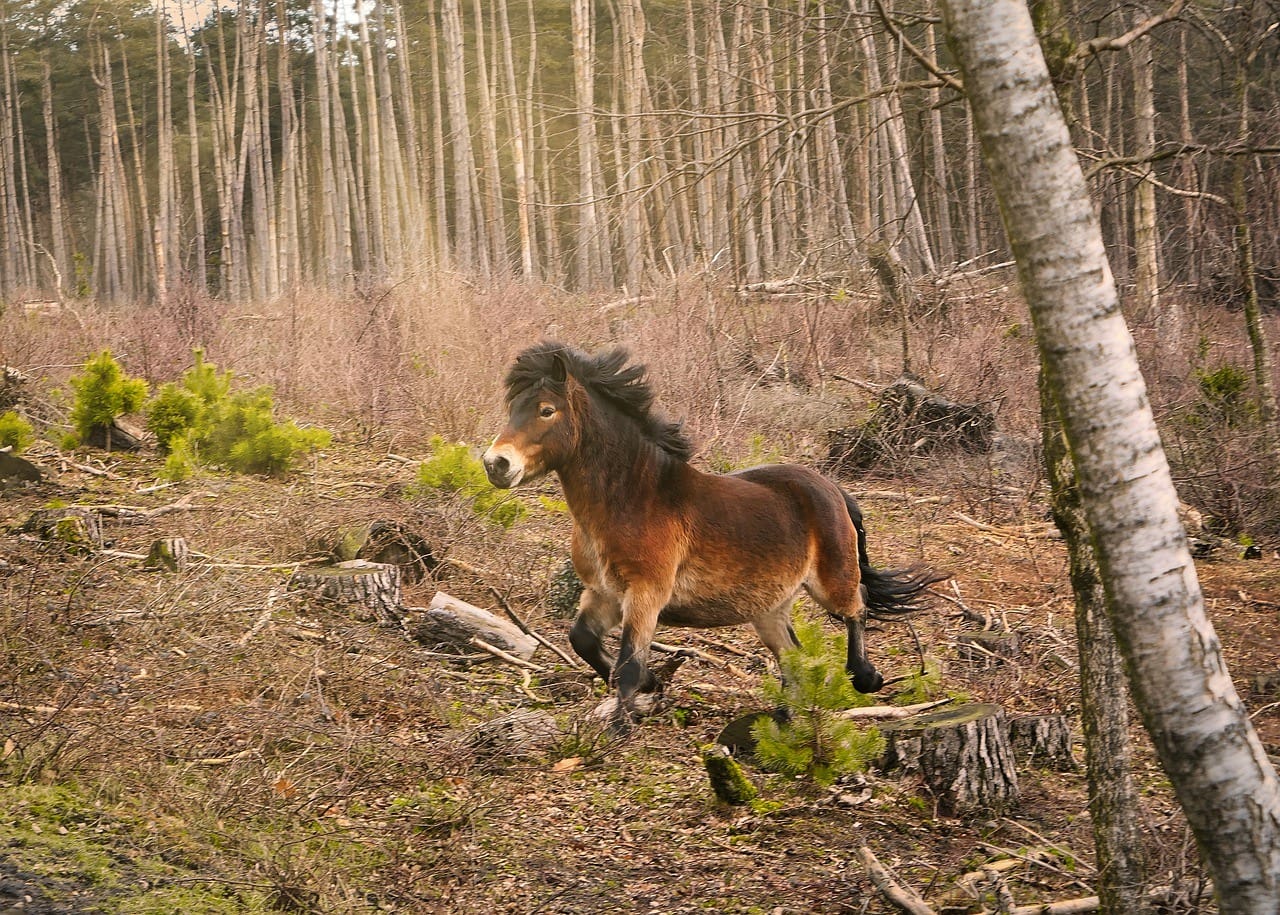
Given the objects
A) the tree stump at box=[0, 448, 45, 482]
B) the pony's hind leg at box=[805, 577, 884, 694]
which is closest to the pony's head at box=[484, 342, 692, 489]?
the pony's hind leg at box=[805, 577, 884, 694]

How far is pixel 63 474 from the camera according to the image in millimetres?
9227

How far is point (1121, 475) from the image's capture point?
278cm

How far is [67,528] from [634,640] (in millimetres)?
3431

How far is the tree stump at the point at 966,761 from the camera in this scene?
4832 mm

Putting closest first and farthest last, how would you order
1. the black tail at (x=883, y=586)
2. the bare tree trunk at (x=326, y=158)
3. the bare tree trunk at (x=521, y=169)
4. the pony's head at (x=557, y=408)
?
the pony's head at (x=557, y=408)
the black tail at (x=883, y=586)
the bare tree trunk at (x=521, y=169)
the bare tree trunk at (x=326, y=158)

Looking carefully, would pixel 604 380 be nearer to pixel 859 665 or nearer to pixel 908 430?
pixel 859 665

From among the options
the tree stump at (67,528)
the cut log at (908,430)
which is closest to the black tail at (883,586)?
the tree stump at (67,528)

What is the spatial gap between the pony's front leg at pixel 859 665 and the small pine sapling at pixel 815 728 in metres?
1.05

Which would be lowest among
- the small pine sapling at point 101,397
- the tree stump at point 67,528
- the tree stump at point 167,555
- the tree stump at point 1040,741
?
the tree stump at point 1040,741

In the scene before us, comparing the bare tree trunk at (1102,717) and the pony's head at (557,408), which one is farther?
the pony's head at (557,408)

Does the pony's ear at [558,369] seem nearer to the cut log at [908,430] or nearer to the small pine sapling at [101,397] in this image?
the small pine sapling at [101,397]

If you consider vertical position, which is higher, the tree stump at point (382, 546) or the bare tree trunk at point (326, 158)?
the bare tree trunk at point (326, 158)

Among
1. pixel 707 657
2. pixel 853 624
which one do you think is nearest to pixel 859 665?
pixel 853 624

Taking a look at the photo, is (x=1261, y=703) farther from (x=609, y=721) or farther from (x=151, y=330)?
(x=151, y=330)
